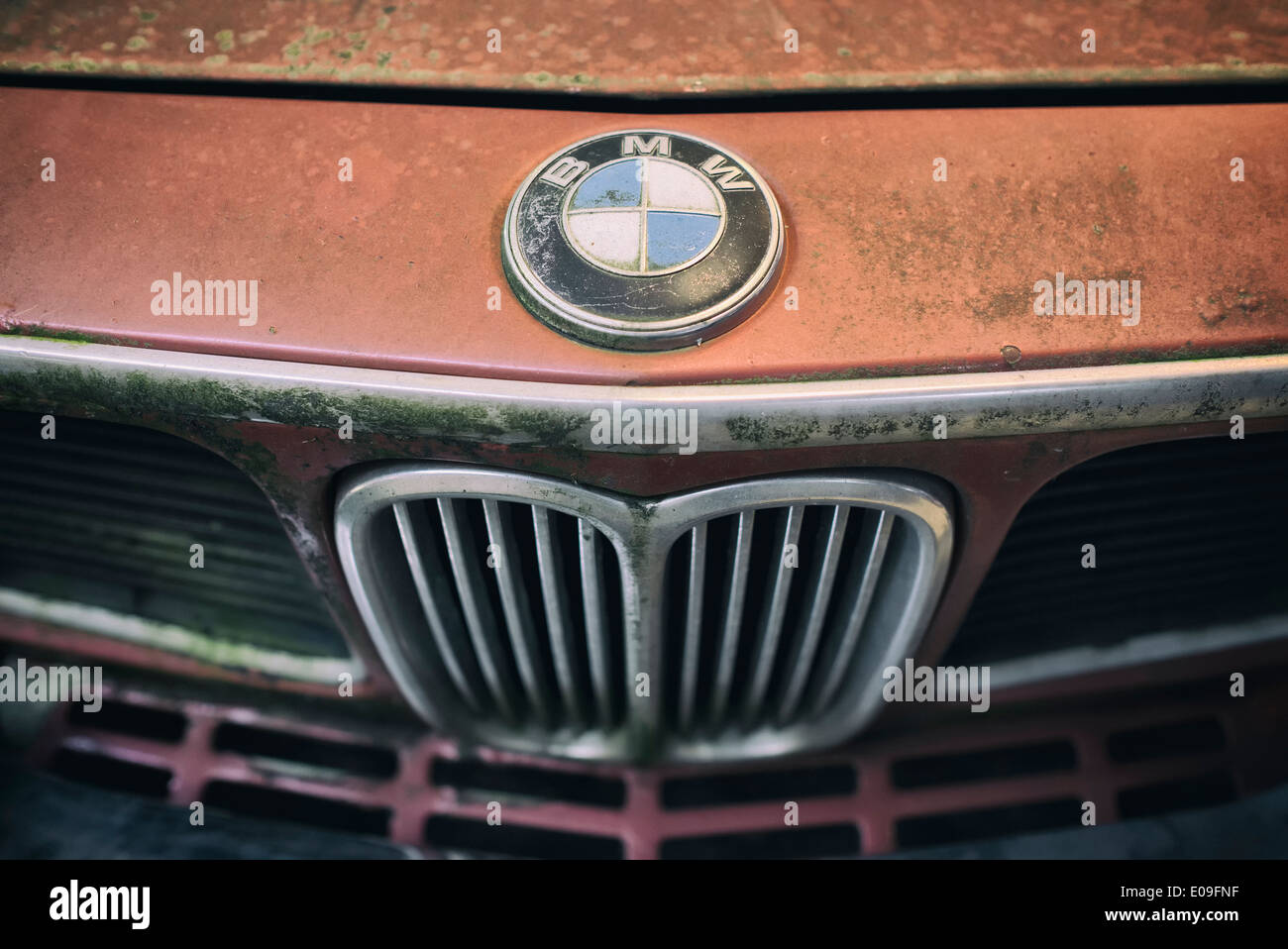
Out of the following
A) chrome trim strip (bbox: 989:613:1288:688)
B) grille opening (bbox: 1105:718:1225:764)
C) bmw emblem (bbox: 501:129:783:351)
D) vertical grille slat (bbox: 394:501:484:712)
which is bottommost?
grille opening (bbox: 1105:718:1225:764)

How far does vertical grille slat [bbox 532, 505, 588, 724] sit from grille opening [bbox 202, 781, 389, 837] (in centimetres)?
38

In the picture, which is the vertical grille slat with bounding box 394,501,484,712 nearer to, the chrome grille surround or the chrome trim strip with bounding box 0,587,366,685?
the chrome grille surround

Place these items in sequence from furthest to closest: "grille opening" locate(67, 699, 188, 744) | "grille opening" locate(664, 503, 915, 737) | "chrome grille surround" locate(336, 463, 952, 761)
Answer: "grille opening" locate(67, 699, 188, 744) < "grille opening" locate(664, 503, 915, 737) < "chrome grille surround" locate(336, 463, 952, 761)

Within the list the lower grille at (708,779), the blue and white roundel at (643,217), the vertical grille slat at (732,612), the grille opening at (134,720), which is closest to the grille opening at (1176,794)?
the lower grille at (708,779)

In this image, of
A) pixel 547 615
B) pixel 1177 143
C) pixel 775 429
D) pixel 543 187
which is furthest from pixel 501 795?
pixel 1177 143

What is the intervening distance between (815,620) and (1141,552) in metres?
0.53

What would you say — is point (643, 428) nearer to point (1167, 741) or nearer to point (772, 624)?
point (772, 624)

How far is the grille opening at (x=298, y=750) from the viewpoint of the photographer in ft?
5.28

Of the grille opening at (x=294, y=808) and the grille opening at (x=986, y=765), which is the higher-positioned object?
the grille opening at (x=986, y=765)

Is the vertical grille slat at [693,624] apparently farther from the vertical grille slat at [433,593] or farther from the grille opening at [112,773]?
the grille opening at [112,773]

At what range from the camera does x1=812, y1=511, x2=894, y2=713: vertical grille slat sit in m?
1.23

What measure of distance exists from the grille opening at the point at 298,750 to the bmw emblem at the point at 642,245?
0.97 metres

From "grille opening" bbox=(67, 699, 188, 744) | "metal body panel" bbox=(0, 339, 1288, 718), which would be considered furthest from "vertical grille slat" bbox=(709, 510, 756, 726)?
"grille opening" bbox=(67, 699, 188, 744)
